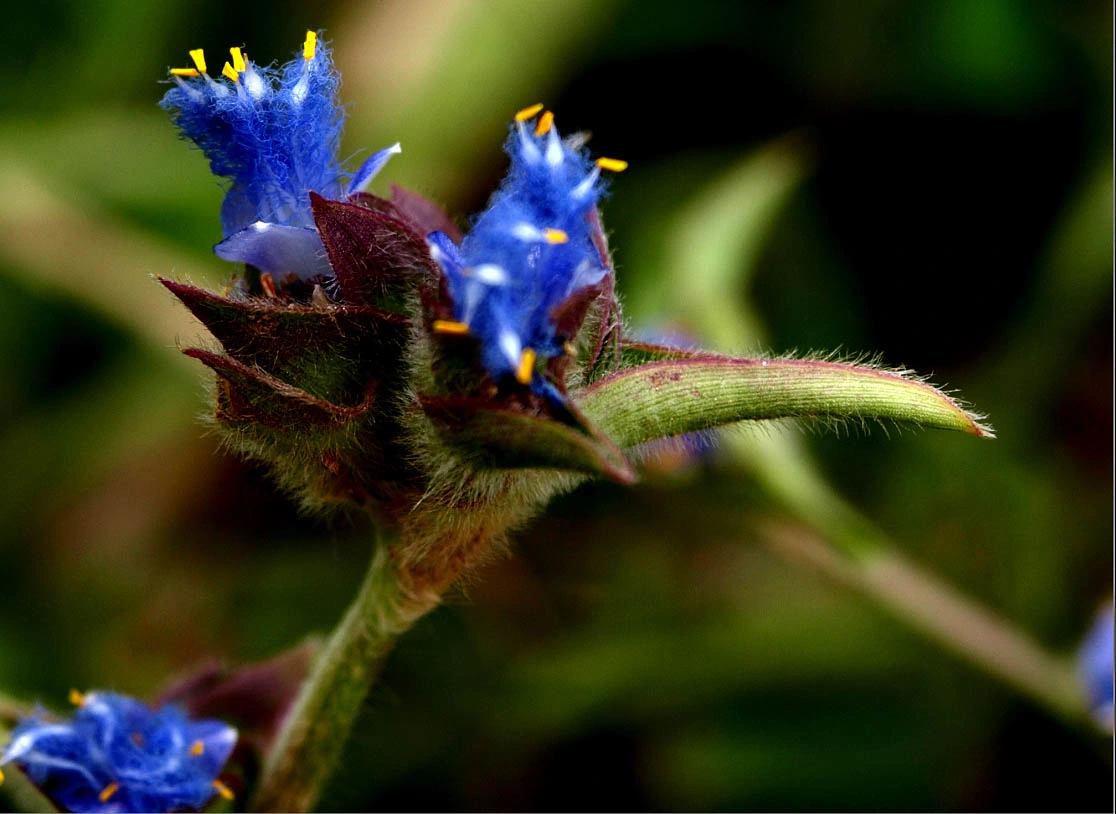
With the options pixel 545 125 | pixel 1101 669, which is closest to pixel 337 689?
pixel 545 125

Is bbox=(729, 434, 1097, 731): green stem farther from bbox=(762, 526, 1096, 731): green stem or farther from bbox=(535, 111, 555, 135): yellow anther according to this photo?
bbox=(535, 111, 555, 135): yellow anther

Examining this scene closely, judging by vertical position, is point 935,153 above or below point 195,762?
below

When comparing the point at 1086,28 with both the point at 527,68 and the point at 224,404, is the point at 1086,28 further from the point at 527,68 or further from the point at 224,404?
the point at 224,404

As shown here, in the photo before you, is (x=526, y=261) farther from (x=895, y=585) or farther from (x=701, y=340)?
(x=895, y=585)

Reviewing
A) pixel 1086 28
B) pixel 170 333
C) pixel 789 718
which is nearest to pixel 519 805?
pixel 789 718

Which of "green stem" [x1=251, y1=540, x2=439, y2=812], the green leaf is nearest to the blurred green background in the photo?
"green stem" [x1=251, y1=540, x2=439, y2=812]

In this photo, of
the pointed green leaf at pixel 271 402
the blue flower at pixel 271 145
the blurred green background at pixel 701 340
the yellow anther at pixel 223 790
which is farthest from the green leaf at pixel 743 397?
the blurred green background at pixel 701 340
